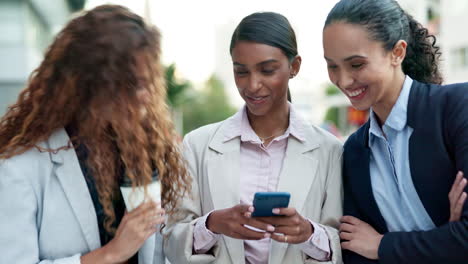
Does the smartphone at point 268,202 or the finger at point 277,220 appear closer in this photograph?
the smartphone at point 268,202

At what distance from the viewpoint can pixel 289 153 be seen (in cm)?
254

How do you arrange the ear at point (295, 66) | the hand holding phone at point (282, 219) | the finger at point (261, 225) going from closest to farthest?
the hand holding phone at point (282, 219) < the finger at point (261, 225) < the ear at point (295, 66)

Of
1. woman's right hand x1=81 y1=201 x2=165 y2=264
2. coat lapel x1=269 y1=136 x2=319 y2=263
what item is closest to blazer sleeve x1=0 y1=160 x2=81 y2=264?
woman's right hand x1=81 y1=201 x2=165 y2=264

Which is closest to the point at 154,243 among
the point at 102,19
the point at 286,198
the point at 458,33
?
the point at 286,198

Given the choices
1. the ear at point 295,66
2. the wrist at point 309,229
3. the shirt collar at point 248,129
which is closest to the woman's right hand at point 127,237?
the wrist at point 309,229

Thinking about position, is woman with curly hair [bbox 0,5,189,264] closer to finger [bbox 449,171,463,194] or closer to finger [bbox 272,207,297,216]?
finger [bbox 272,207,297,216]

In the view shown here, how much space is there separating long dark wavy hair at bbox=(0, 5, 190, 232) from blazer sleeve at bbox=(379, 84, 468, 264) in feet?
3.59

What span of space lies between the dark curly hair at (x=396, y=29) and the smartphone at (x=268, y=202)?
0.82m

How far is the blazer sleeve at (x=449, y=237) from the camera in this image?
193 centimetres

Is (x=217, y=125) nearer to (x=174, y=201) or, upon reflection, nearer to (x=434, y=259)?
(x=174, y=201)

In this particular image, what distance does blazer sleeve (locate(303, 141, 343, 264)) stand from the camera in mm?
2312

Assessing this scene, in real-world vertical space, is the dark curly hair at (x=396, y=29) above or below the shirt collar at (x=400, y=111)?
above

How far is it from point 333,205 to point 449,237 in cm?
60

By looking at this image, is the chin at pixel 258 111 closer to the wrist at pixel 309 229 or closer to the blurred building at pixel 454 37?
the wrist at pixel 309 229
